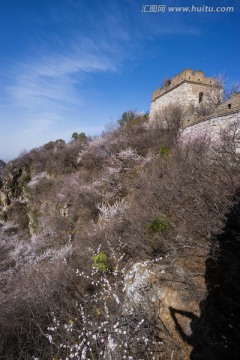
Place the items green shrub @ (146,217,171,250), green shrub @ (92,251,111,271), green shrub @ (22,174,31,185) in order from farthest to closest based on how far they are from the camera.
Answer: green shrub @ (22,174,31,185) → green shrub @ (92,251,111,271) → green shrub @ (146,217,171,250)

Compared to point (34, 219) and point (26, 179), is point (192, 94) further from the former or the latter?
point (26, 179)

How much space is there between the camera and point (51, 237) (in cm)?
1263

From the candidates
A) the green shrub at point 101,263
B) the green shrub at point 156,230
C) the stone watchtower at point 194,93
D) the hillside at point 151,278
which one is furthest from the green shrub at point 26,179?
the green shrub at point 156,230

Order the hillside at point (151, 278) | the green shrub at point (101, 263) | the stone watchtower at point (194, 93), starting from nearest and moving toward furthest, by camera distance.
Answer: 1. the hillside at point (151, 278)
2. the green shrub at point (101, 263)
3. the stone watchtower at point (194, 93)

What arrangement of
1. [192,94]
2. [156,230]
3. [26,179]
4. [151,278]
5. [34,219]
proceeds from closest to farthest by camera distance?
1. [151,278]
2. [156,230]
3. [192,94]
4. [34,219]
5. [26,179]

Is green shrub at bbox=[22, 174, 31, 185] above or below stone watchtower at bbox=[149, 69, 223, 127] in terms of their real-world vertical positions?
below

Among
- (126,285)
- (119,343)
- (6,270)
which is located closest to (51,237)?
(6,270)

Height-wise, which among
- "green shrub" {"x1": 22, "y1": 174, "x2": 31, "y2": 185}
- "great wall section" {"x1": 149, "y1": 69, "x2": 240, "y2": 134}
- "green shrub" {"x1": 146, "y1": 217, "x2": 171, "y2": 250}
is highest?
"great wall section" {"x1": 149, "y1": 69, "x2": 240, "y2": 134}

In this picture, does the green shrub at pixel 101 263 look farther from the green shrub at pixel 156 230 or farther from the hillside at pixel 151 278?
the green shrub at pixel 156 230

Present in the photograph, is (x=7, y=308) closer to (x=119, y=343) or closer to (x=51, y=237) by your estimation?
(x=119, y=343)

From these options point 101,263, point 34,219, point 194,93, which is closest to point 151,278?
point 101,263

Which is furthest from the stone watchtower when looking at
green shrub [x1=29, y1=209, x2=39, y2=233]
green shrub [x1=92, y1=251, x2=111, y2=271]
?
green shrub [x1=29, y1=209, x2=39, y2=233]

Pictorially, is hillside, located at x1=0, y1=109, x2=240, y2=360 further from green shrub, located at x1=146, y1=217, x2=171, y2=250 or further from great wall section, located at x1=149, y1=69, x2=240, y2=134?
great wall section, located at x1=149, y1=69, x2=240, y2=134

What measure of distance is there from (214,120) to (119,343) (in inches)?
327
